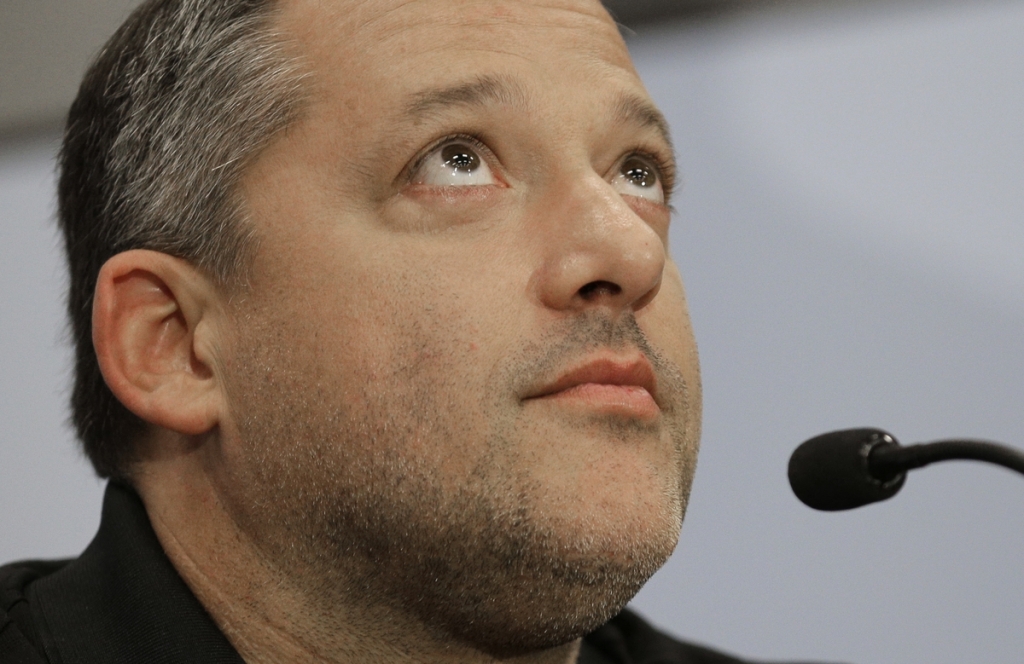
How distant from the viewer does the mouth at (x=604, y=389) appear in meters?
1.35

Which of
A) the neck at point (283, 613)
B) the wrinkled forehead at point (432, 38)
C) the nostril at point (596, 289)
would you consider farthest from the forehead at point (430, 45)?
the neck at point (283, 613)

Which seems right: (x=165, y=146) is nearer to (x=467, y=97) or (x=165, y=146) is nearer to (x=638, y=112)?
(x=467, y=97)

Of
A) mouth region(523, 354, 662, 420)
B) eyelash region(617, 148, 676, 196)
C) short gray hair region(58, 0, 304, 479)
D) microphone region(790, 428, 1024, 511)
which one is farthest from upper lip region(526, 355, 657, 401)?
short gray hair region(58, 0, 304, 479)

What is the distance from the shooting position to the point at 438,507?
53.9 inches

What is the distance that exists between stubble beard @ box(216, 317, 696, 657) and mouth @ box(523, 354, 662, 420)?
0.06ft

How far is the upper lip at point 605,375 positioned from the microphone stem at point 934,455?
1.00 ft

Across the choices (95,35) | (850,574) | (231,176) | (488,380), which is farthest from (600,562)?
(95,35)

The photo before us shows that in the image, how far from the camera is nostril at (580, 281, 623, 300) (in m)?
1.39

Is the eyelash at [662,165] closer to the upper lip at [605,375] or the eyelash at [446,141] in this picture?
the eyelash at [446,141]

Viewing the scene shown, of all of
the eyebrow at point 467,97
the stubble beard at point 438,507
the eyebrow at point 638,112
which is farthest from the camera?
the eyebrow at point 638,112

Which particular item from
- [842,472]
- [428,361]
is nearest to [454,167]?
[428,361]

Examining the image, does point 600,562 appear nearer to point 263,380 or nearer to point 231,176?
point 263,380

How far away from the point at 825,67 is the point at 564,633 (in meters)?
1.63

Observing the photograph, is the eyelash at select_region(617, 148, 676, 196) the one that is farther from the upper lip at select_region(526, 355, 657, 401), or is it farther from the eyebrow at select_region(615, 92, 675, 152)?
the upper lip at select_region(526, 355, 657, 401)
